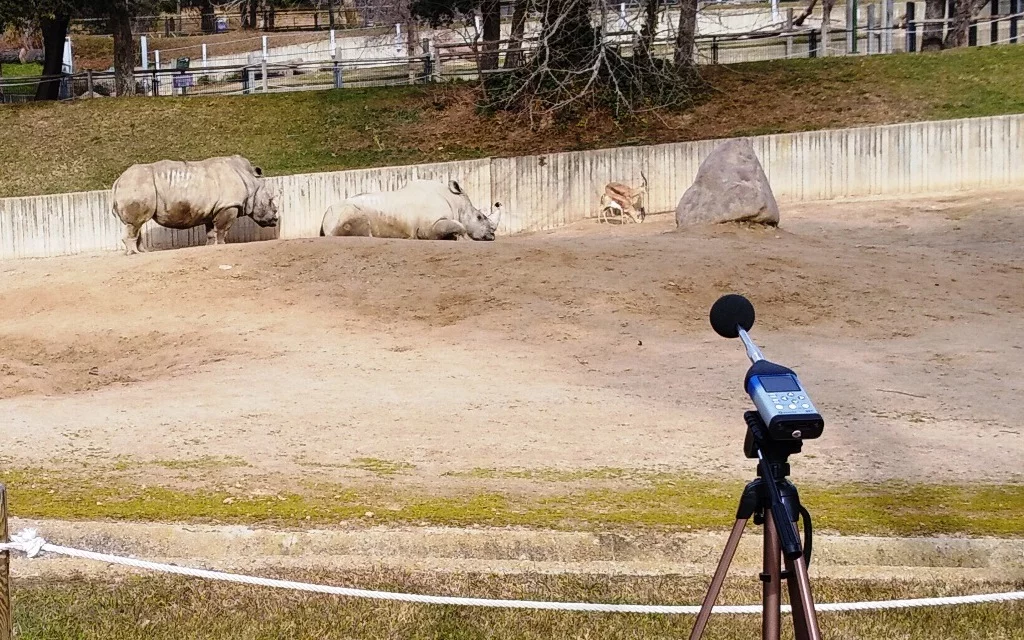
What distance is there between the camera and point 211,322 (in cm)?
1436

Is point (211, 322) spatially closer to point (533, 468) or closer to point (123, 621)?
point (533, 468)

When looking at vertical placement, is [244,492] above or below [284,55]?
below

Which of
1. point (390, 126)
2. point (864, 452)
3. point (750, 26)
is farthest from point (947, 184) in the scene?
point (750, 26)

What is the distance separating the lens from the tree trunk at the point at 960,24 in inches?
1344

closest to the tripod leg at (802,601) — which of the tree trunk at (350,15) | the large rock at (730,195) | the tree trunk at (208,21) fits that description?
the large rock at (730,195)

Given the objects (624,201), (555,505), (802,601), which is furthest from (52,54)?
(802,601)

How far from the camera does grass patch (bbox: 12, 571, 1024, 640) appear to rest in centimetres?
520

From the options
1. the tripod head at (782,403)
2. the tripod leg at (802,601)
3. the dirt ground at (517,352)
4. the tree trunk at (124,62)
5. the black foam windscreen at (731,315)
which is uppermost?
the tree trunk at (124,62)

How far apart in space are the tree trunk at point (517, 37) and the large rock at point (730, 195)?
464 inches

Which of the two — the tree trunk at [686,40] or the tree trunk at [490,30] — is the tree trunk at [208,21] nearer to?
the tree trunk at [490,30]

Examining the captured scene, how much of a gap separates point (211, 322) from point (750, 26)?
38875 mm

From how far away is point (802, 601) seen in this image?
10.2 feet

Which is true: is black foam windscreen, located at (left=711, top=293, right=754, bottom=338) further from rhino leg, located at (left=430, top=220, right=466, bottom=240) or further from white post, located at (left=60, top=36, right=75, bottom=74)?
white post, located at (left=60, top=36, right=75, bottom=74)

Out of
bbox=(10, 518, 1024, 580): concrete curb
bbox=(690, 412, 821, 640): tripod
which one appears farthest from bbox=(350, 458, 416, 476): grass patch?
bbox=(690, 412, 821, 640): tripod
